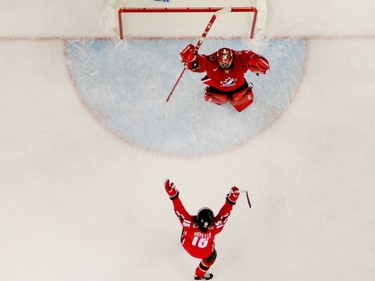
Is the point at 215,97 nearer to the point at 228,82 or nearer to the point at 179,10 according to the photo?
the point at 228,82

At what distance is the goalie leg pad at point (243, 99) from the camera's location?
6.94 metres

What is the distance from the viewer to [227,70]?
22.1 ft

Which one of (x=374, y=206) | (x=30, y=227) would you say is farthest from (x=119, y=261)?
(x=374, y=206)

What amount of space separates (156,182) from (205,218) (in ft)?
2.43

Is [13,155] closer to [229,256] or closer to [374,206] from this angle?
[229,256]

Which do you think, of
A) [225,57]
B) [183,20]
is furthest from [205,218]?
[183,20]

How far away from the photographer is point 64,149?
6949mm

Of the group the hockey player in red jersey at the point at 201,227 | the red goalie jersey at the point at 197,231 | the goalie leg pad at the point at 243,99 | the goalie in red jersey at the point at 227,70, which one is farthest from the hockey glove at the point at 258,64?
the red goalie jersey at the point at 197,231

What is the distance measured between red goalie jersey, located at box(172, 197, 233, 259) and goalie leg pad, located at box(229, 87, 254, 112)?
0.87 meters

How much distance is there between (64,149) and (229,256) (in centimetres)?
157

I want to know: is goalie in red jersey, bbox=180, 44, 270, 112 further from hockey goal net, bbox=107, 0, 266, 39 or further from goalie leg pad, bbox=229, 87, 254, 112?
hockey goal net, bbox=107, 0, 266, 39

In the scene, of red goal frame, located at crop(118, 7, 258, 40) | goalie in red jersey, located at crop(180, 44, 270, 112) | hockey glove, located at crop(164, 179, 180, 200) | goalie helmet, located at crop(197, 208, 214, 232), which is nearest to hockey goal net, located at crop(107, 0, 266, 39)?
red goal frame, located at crop(118, 7, 258, 40)

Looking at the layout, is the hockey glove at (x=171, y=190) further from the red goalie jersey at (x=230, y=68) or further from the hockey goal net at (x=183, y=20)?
the hockey goal net at (x=183, y=20)

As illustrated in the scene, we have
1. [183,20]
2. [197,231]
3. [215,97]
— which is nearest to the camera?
[197,231]
